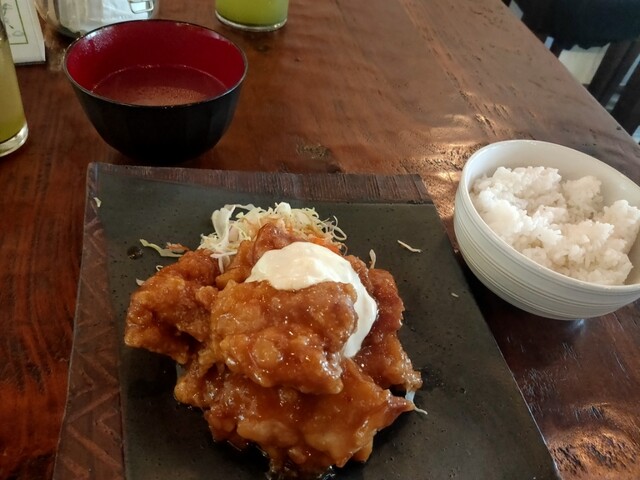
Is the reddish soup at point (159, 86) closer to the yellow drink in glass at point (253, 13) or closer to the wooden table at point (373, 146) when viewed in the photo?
the wooden table at point (373, 146)

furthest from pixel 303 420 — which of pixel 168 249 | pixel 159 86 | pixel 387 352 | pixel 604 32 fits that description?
pixel 604 32

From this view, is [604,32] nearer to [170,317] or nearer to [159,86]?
[159,86]

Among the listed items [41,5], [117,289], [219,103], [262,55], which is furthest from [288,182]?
→ [41,5]

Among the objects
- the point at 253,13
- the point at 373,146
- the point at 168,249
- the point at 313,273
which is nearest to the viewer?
the point at 313,273

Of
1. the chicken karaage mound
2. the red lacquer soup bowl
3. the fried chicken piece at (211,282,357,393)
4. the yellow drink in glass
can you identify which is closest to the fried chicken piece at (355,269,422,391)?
the chicken karaage mound

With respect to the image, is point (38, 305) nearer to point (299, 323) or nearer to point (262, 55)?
point (299, 323)

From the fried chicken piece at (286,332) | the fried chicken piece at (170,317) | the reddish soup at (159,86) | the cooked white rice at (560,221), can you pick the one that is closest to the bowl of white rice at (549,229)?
the cooked white rice at (560,221)

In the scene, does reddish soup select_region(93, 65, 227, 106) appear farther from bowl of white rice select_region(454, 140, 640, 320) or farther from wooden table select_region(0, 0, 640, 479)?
bowl of white rice select_region(454, 140, 640, 320)
